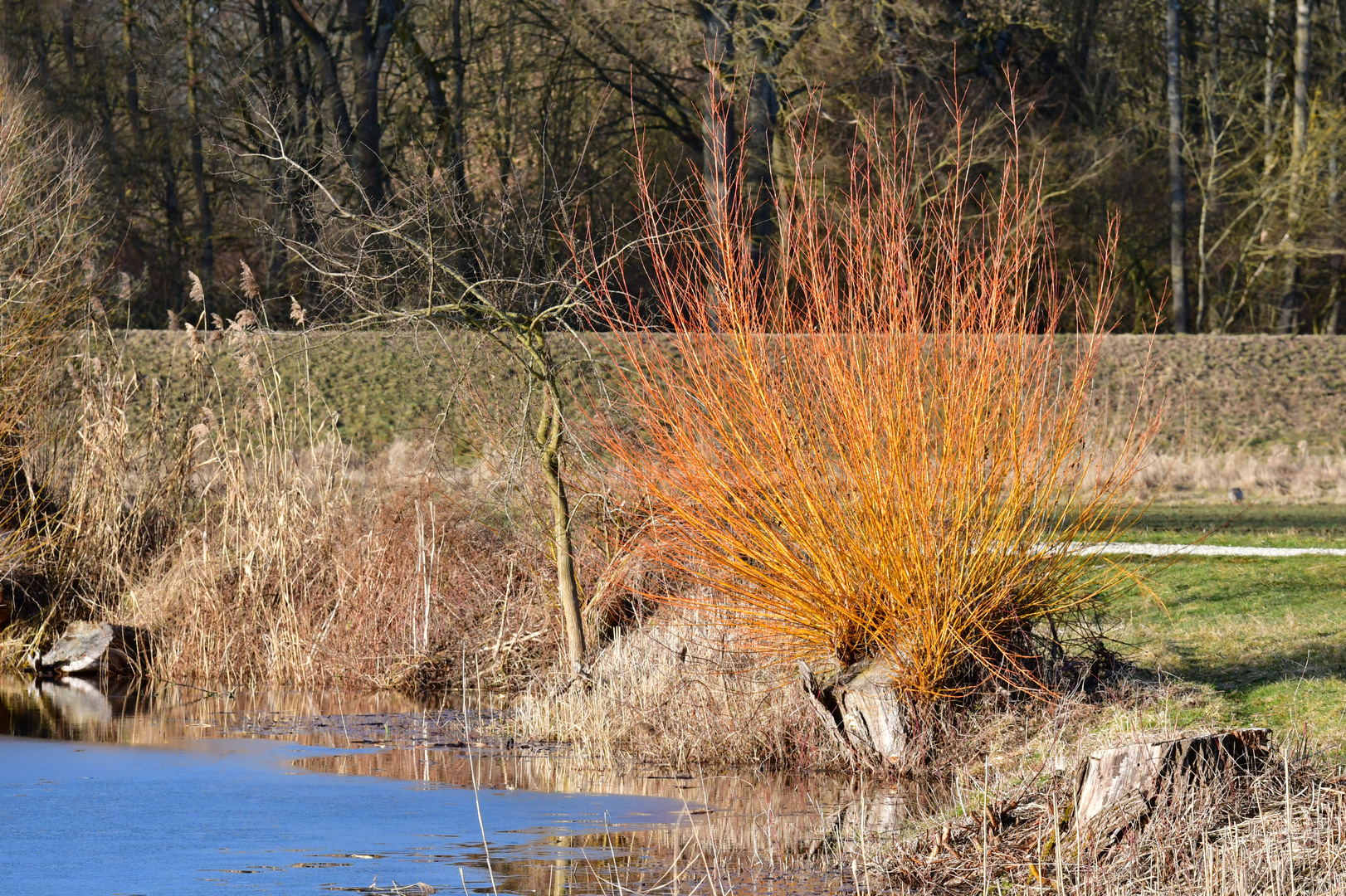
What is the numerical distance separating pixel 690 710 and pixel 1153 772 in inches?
144

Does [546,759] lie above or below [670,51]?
below

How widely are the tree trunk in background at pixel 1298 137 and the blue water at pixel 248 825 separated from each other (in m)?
25.4

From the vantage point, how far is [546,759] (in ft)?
32.0

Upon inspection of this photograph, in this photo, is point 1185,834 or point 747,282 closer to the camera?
point 1185,834

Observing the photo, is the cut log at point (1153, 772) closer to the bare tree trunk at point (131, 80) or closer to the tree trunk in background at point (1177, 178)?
the bare tree trunk at point (131, 80)

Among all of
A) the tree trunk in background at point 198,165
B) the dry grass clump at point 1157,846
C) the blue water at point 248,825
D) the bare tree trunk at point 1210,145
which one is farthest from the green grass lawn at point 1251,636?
the tree trunk in background at point 198,165

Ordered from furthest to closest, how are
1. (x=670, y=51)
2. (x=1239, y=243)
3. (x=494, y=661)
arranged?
(x=1239, y=243) → (x=670, y=51) → (x=494, y=661)

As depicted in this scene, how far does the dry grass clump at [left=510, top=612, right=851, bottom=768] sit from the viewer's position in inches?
376

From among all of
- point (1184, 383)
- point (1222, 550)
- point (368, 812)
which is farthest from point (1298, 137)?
point (368, 812)

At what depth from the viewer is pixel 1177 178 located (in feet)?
103

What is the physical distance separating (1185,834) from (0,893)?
468 centimetres

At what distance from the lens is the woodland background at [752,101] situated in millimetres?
27172

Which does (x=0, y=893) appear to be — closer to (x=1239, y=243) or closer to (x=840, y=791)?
(x=840, y=791)

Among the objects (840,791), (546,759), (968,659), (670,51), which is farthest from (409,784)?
(670,51)
